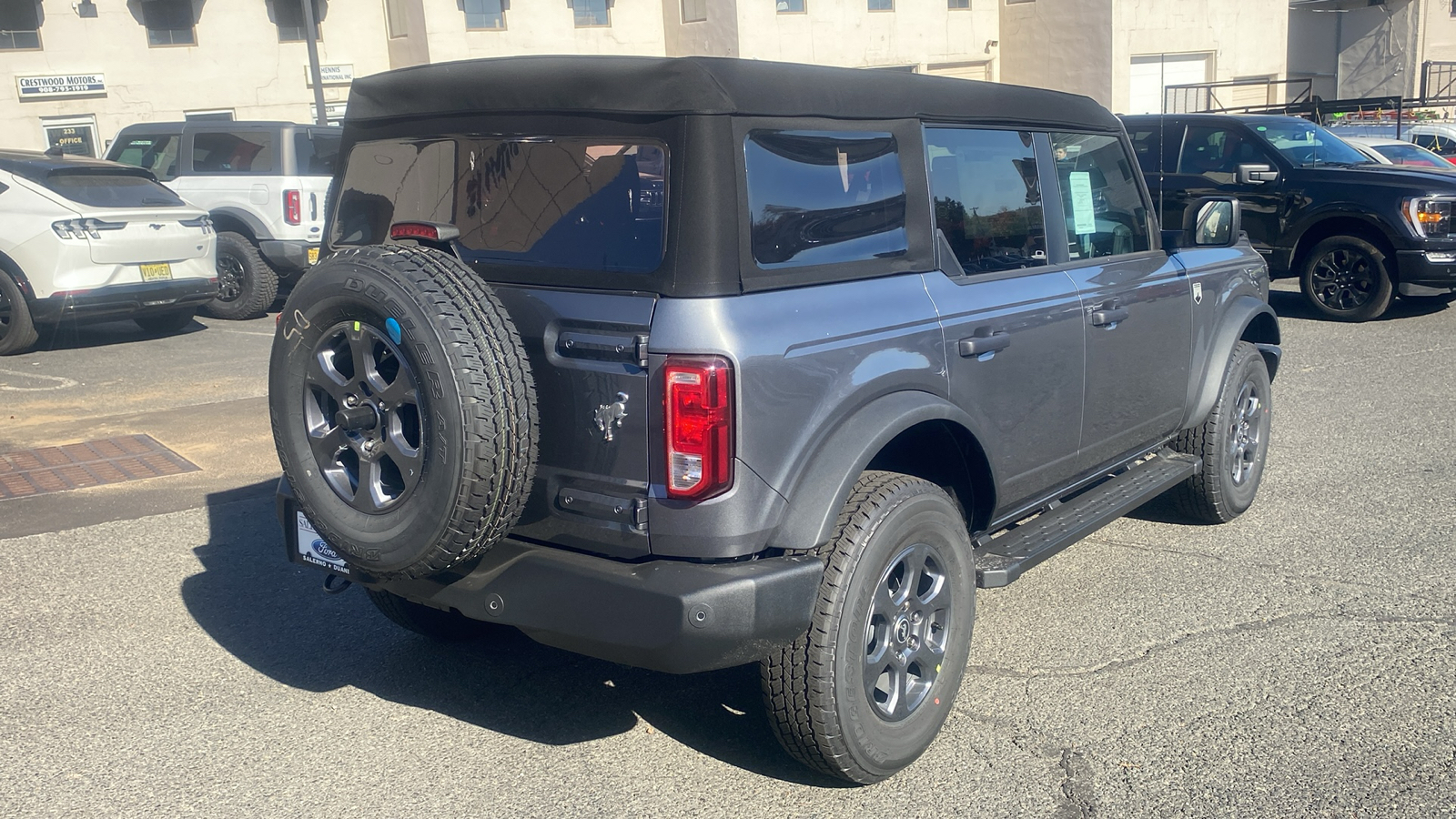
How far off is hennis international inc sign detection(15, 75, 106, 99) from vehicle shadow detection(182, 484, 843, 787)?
23923mm

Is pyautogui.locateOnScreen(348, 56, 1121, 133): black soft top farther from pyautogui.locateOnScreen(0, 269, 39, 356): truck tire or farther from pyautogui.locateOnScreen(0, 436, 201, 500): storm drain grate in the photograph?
pyautogui.locateOnScreen(0, 269, 39, 356): truck tire

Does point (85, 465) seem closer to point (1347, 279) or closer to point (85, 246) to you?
point (85, 246)

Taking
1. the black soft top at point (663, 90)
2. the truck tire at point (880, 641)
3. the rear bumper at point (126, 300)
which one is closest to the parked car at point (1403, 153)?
the rear bumper at point (126, 300)

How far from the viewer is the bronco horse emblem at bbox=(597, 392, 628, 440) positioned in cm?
300

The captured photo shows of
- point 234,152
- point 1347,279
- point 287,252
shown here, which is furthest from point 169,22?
point 1347,279

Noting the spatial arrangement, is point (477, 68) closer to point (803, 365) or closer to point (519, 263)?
point (519, 263)

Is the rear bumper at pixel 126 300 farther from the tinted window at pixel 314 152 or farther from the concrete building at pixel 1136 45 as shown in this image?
the concrete building at pixel 1136 45

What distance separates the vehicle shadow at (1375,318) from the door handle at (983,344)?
8.75 m

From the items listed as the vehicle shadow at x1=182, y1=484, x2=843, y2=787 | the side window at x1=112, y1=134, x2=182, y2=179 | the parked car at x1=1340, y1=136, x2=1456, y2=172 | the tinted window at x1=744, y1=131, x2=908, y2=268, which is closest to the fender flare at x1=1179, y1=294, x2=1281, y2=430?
the tinted window at x1=744, y1=131, x2=908, y2=268

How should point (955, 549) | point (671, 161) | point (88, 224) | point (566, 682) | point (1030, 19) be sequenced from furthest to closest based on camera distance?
point (1030, 19)
point (88, 224)
point (566, 682)
point (955, 549)
point (671, 161)

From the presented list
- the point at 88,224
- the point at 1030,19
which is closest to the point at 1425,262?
the point at 88,224

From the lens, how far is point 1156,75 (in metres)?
36.4

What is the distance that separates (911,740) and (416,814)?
4.38 feet

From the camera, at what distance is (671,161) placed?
305 cm
